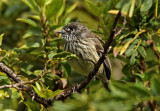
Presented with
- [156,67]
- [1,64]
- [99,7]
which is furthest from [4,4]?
[156,67]

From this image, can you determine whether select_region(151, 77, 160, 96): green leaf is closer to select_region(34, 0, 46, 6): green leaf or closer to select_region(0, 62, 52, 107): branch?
select_region(0, 62, 52, 107): branch

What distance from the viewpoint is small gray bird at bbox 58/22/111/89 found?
3.87 m

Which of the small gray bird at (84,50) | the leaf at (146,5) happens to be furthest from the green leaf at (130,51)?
the small gray bird at (84,50)

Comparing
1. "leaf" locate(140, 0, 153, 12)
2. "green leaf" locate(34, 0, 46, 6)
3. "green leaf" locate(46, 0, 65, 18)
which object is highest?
"green leaf" locate(34, 0, 46, 6)

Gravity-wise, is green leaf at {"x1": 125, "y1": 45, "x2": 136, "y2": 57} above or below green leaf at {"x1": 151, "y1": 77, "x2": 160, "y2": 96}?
above

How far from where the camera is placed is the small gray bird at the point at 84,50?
152 inches

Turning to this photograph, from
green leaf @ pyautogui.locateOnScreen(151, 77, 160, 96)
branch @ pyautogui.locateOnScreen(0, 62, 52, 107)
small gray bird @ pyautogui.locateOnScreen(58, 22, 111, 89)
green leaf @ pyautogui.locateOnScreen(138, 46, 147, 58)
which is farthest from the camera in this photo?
small gray bird @ pyautogui.locateOnScreen(58, 22, 111, 89)

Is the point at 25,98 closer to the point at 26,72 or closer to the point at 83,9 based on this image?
the point at 26,72

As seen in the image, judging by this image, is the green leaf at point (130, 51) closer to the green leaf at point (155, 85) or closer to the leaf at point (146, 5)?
the leaf at point (146, 5)

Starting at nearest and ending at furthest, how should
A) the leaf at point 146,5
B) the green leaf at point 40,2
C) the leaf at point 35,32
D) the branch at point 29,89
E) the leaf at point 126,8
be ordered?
1. the leaf at point 126,8
2. the branch at point 29,89
3. the leaf at point 146,5
4. the green leaf at point 40,2
5. the leaf at point 35,32

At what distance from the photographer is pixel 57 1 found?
3.17 m

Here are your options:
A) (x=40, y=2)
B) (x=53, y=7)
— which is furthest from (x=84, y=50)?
(x=40, y=2)

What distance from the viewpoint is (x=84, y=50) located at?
12.7 ft

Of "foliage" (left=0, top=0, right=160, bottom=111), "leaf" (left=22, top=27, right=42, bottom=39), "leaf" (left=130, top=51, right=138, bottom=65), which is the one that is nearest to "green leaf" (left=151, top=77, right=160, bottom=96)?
"foliage" (left=0, top=0, right=160, bottom=111)
